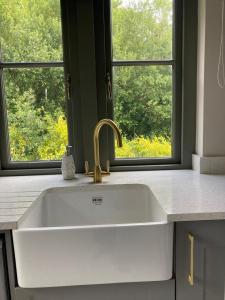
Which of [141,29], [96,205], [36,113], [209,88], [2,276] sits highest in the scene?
[141,29]

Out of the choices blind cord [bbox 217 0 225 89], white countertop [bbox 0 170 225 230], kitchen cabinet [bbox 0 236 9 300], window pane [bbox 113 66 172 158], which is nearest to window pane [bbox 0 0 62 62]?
window pane [bbox 113 66 172 158]

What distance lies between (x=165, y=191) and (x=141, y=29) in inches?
35.5

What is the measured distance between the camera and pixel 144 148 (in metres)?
1.57

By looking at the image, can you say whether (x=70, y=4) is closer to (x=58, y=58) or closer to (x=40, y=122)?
(x=58, y=58)

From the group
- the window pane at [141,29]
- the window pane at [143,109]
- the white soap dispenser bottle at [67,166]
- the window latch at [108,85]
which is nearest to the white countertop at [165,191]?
A: the white soap dispenser bottle at [67,166]

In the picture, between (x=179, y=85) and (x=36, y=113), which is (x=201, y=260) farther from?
(x=36, y=113)

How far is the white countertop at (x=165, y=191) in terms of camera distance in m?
0.94

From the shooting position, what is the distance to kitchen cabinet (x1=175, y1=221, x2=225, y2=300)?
3.16ft

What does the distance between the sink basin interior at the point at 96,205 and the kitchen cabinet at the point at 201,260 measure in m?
0.30

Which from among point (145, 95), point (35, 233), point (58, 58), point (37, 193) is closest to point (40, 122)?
point (58, 58)

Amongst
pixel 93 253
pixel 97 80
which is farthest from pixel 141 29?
pixel 93 253

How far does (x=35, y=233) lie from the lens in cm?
90

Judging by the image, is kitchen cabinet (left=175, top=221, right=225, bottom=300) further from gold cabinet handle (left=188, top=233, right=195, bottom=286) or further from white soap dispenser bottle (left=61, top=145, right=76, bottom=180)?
white soap dispenser bottle (left=61, top=145, right=76, bottom=180)

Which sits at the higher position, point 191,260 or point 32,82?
point 32,82
